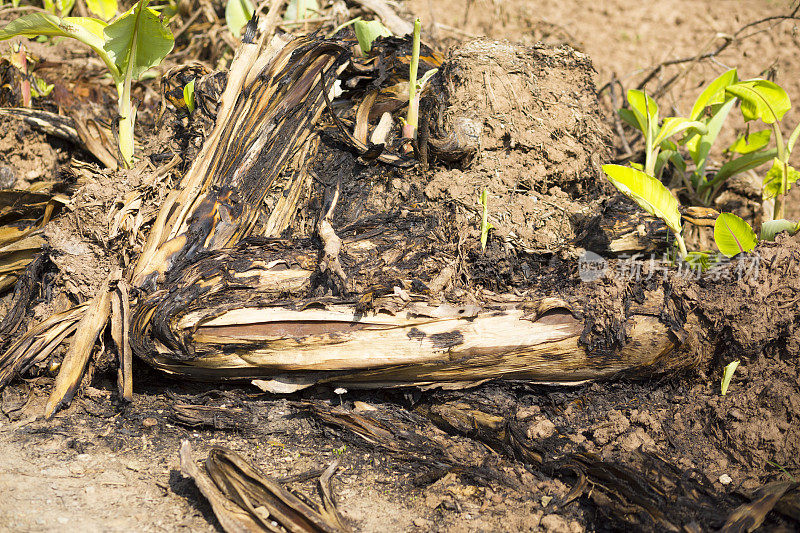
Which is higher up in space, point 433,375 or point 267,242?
point 267,242

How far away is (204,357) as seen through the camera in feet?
6.81

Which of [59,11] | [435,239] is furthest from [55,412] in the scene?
[59,11]

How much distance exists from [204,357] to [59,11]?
11.0 ft

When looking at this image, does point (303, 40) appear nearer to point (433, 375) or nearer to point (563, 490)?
point (433, 375)

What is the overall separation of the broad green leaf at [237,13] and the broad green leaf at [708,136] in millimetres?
2848

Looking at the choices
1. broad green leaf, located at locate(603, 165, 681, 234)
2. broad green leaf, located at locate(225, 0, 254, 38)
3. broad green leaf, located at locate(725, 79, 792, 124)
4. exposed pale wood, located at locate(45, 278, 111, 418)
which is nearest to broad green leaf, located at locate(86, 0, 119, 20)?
broad green leaf, located at locate(225, 0, 254, 38)

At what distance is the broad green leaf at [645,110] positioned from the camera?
2766 millimetres

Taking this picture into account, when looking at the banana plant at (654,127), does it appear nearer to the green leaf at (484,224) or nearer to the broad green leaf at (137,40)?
the green leaf at (484,224)

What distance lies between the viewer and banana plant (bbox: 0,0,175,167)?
2383 mm

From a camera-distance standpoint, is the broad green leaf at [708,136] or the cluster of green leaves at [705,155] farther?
the broad green leaf at [708,136]

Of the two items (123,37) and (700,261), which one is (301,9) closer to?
(123,37)

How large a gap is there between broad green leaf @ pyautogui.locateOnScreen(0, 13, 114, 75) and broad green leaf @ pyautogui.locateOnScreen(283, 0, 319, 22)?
1606 millimetres

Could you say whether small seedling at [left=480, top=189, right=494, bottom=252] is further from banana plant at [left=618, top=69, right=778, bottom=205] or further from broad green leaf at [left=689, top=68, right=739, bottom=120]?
broad green leaf at [left=689, top=68, right=739, bottom=120]

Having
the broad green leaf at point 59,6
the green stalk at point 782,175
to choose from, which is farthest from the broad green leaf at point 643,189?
the broad green leaf at point 59,6
